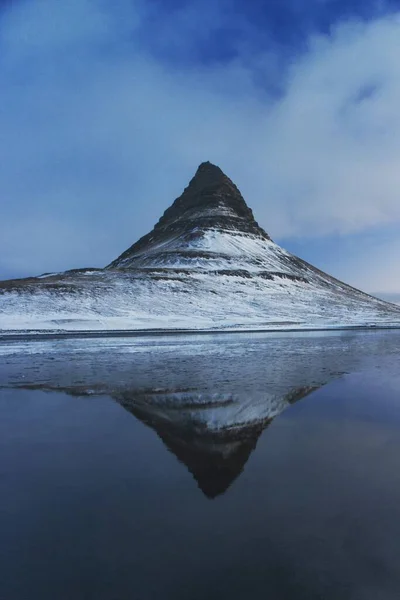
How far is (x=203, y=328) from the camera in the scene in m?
58.9

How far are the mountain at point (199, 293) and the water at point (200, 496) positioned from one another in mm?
43630

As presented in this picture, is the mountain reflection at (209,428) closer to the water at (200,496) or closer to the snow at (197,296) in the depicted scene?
the water at (200,496)

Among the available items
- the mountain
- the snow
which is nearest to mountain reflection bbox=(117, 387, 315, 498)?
the snow

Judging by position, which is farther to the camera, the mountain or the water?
the mountain

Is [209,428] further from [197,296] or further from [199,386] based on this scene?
[197,296]

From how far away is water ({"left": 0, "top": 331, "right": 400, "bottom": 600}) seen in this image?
13.8 feet

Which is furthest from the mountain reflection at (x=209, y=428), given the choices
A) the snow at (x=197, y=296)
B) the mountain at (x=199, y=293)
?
the mountain at (x=199, y=293)

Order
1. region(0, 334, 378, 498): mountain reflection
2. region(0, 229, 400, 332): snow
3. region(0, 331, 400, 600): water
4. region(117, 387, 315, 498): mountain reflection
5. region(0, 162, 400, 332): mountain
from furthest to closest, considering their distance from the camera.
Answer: region(0, 162, 400, 332): mountain, region(0, 229, 400, 332): snow, region(0, 334, 378, 498): mountain reflection, region(117, 387, 315, 498): mountain reflection, region(0, 331, 400, 600): water

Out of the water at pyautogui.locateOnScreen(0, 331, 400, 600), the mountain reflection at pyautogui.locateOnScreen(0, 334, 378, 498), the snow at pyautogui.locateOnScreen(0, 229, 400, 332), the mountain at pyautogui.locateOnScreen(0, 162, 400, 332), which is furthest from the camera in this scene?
the mountain at pyautogui.locateOnScreen(0, 162, 400, 332)

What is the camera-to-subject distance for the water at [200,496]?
13.8 feet

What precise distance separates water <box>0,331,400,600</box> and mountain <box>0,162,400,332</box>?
143 ft

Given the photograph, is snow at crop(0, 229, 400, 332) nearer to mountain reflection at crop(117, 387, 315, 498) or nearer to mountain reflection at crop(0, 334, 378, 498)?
mountain reflection at crop(0, 334, 378, 498)

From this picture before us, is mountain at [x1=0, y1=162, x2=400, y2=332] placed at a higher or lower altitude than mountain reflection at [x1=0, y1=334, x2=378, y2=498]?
higher

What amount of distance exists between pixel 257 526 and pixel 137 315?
202 feet
